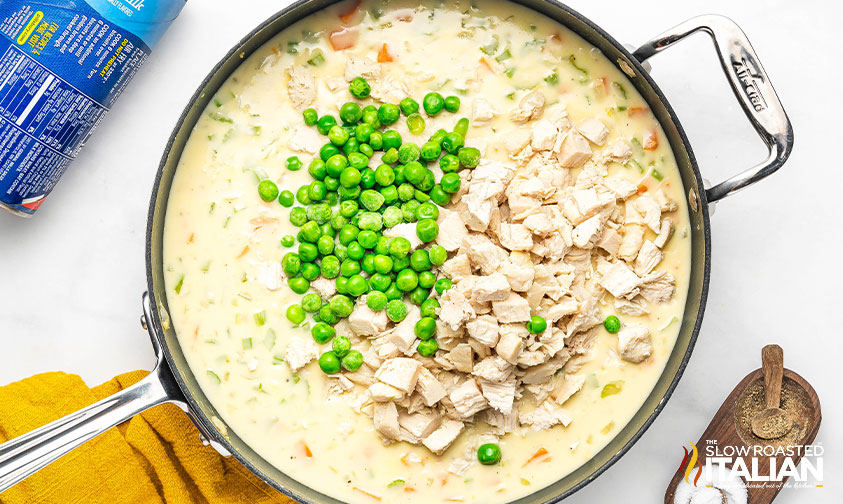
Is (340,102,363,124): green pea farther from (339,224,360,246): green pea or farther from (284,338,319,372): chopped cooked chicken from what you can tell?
(284,338,319,372): chopped cooked chicken

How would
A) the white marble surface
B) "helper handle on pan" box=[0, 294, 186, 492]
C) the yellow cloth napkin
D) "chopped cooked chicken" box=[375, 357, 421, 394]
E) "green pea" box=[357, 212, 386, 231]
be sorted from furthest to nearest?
the white marble surface
the yellow cloth napkin
"green pea" box=[357, 212, 386, 231]
"chopped cooked chicken" box=[375, 357, 421, 394]
"helper handle on pan" box=[0, 294, 186, 492]

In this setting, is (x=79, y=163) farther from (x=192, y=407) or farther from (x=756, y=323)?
(x=756, y=323)

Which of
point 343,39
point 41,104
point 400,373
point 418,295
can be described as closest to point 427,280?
point 418,295

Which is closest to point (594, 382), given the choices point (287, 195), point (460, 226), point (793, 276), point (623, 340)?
point (623, 340)

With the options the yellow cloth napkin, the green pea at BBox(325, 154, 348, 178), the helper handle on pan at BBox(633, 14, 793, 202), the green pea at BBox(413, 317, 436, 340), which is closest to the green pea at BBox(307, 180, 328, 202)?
the green pea at BBox(325, 154, 348, 178)

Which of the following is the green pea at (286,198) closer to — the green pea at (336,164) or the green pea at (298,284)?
the green pea at (336,164)

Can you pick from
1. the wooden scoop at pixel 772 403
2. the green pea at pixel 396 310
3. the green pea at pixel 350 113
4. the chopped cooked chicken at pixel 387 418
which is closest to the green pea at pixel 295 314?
the green pea at pixel 396 310
